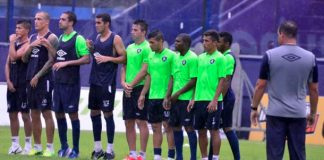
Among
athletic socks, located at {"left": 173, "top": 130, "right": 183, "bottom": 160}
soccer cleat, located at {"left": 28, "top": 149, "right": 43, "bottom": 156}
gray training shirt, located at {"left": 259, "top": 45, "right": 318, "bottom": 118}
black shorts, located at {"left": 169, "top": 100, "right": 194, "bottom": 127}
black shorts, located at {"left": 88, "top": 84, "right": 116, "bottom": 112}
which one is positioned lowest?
soccer cleat, located at {"left": 28, "top": 149, "right": 43, "bottom": 156}

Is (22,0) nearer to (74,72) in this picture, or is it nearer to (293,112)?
(74,72)

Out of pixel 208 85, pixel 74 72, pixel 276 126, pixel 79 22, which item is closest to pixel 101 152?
pixel 74 72

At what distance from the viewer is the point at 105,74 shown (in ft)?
50.4

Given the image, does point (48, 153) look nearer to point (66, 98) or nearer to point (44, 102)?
point (44, 102)

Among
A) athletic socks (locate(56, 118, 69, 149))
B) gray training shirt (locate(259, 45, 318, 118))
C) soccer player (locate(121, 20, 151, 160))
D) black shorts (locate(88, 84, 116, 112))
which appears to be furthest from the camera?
athletic socks (locate(56, 118, 69, 149))

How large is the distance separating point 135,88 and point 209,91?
151 centimetres

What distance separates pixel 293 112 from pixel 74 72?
519 centimetres

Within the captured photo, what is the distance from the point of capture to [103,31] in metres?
15.5

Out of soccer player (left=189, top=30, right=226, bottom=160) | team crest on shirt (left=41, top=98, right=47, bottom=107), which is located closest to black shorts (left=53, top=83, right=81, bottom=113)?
team crest on shirt (left=41, top=98, right=47, bottom=107)

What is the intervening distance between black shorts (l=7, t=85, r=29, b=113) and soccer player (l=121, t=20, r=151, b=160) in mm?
2101

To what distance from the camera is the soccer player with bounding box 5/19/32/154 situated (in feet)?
53.8

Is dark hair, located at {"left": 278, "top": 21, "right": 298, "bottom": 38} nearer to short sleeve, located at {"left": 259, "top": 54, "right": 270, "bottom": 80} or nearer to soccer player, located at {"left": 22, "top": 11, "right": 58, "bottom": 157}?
short sleeve, located at {"left": 259, "top": 54, "right": 270, "bottom": 80}

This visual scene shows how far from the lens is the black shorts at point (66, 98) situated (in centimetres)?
1561

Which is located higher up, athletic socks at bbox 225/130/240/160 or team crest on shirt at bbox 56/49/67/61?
team crest on shirt at bbox 56/49/67/61
